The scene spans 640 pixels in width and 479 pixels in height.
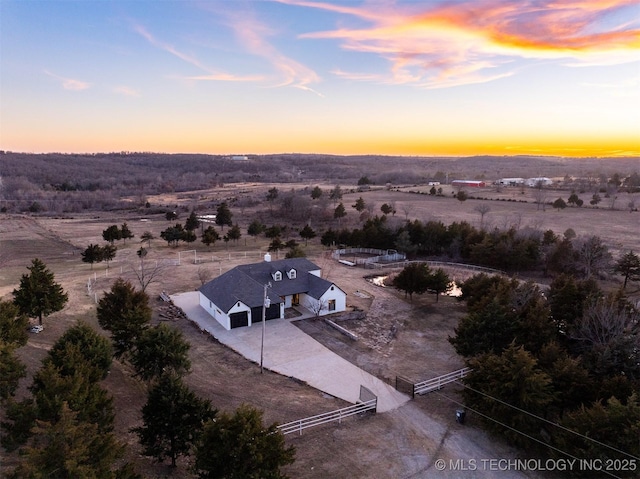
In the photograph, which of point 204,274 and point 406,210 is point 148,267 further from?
point 406,210

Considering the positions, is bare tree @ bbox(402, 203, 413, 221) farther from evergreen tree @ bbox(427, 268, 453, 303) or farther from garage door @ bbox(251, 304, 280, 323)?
garage door @ bbox(251, 304, 280, 323)

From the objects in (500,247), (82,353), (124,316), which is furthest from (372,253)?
(82,353)

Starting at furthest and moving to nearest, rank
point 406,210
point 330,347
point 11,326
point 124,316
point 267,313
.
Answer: point 406,210
point 267,313
point 330,347
point 124,316
point 11,326

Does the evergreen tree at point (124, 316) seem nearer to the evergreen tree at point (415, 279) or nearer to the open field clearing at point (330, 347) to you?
the open field clearing at point (330, 347)

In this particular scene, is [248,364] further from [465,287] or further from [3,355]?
[465,287]

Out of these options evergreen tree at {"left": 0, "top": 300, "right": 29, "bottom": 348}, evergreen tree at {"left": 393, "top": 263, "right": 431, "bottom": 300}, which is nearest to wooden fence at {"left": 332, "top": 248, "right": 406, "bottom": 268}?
evergreen tree at {"left": 393, "top": 263, "right": 431, "bottom": 300}
